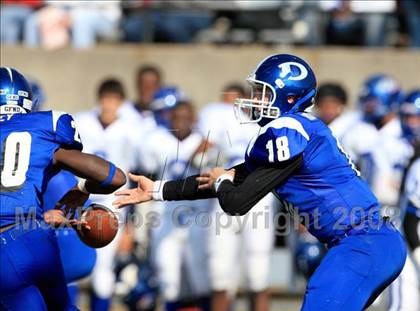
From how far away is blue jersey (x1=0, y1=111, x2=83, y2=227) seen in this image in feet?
16.9

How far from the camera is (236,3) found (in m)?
11.1

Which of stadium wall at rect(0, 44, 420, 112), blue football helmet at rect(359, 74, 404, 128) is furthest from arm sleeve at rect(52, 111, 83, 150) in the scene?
stadium wall at rect(0, 44, 420, 112)

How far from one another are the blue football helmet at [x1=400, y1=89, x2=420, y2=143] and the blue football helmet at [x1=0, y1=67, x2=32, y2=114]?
369 cm

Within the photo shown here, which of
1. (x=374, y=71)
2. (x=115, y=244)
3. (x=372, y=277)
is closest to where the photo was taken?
(x=372, y=277)

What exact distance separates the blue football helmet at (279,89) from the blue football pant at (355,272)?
2.46 ft

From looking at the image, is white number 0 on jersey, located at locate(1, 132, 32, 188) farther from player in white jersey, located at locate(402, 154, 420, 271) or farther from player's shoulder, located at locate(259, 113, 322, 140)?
player in white jersey, located at locate(402, 154, 420, 271)

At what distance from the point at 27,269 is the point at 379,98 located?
520 centimetres

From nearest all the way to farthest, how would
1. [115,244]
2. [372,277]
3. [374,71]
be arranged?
1. [372,277]
2. [115,244]
3. [374,71]

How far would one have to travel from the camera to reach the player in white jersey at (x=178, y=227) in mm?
8641

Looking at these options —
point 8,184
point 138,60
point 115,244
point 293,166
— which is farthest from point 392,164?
point 8,184

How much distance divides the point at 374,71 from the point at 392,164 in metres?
2.22

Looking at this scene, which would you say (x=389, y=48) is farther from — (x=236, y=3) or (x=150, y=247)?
(x=150, y=247)

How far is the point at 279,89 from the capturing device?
5.39 metres

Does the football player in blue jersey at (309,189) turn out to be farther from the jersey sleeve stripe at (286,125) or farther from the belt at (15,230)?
the belt at (15,230)
